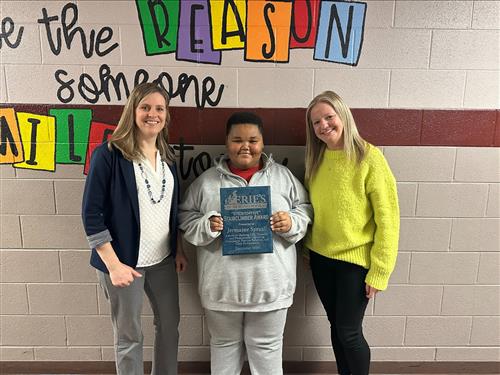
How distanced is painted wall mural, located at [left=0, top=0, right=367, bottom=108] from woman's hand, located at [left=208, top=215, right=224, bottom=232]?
693 mm

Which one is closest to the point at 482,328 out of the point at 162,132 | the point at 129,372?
the point at 129,372

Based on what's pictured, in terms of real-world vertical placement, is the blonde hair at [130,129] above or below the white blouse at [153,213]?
above

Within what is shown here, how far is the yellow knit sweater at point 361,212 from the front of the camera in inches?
70.7

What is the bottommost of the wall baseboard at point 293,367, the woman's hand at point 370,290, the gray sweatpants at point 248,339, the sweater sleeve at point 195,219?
the wall baseboard at point 293,367

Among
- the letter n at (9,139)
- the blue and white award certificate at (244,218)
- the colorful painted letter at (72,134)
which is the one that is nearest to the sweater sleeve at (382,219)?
the blue and white award certificate at (244,218)

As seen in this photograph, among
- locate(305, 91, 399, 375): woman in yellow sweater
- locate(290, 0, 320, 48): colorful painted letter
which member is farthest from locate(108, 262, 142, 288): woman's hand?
locate(290, 0, 320, 48): colorful painted letter

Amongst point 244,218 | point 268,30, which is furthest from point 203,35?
point 244,218

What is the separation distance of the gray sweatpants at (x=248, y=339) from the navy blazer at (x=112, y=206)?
19.9 inches

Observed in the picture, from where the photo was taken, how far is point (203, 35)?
78.9 inches

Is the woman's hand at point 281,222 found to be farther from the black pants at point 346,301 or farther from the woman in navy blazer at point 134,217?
the woman in navy blazer at point 134,217

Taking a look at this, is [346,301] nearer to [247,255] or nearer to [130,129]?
[247,255]

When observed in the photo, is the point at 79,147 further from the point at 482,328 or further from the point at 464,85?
the point at 482,328

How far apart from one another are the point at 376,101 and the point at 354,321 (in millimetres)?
1075

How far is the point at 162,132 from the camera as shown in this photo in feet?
6.37
